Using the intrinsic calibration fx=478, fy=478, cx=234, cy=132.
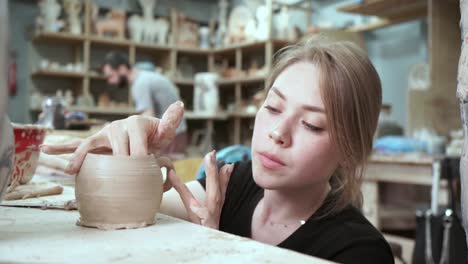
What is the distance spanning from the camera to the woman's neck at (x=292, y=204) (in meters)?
1.13

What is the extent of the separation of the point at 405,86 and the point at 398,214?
7.95 ft

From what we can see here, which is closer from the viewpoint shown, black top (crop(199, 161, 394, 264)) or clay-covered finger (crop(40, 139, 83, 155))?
clay-covered finger (crop(40, 139, 83, 155))

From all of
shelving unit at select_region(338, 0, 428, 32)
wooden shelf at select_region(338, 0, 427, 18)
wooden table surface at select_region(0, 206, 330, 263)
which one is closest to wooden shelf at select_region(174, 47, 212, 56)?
shelving unit at select_region(338, 0, 428, 32)

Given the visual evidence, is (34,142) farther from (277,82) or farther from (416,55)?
(416,55)

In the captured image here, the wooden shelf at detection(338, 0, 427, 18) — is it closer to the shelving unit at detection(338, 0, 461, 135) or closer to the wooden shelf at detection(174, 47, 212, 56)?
the shelving unit at detection(338, 0, 461, 135)

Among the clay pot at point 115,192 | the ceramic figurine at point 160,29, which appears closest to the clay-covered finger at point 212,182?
the clay pot at point 115,192

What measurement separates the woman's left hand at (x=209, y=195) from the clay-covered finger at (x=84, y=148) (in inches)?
6.0

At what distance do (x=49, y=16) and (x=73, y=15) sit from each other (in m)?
0.35

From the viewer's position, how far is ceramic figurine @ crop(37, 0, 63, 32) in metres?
6.46

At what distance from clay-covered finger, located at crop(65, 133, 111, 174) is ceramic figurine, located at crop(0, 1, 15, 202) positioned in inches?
5.3

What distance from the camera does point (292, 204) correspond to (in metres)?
1.14

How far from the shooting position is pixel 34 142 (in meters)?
1.17

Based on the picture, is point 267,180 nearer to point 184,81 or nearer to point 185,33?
point 184,81

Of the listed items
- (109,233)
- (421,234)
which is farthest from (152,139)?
(421,234)
